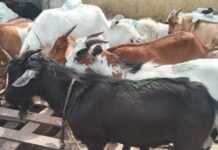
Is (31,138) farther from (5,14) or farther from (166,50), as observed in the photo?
(5,14)

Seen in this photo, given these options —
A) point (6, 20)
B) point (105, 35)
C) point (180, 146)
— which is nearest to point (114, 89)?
point (180, 146)

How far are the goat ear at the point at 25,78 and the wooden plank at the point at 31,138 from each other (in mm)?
820

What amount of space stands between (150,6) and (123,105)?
855 cm

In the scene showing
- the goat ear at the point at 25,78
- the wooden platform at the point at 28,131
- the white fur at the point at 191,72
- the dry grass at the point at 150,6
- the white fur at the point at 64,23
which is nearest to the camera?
the goat ear at the point at 25,78

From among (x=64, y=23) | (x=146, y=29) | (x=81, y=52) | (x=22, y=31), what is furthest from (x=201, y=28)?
(x=81, y=52)

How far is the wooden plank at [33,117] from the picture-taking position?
5594mm

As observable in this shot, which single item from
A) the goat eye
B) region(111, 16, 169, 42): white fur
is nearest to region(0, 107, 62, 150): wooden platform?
the goat eye

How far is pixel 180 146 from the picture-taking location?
4.29 metres

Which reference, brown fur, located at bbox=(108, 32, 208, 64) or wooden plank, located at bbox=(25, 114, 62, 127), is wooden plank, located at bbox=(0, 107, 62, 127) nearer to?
wooden plank, located at bbox=(25, 114, 62, 127)

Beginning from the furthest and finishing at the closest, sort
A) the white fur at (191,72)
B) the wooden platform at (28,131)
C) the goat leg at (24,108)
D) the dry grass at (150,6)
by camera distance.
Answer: the dry grass at (150,6)
the white fur at (191,72)
the wooden platform at (28,131)
the goat leg at (24,108)

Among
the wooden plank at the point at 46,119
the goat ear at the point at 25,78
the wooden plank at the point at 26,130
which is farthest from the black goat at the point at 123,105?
the wooden plank at the point at 46,119

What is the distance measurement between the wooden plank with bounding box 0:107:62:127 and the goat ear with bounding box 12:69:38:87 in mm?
1083

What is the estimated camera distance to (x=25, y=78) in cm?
453

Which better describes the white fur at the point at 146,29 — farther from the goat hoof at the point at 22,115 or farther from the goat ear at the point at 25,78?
the goat ear at the point at 25,78
